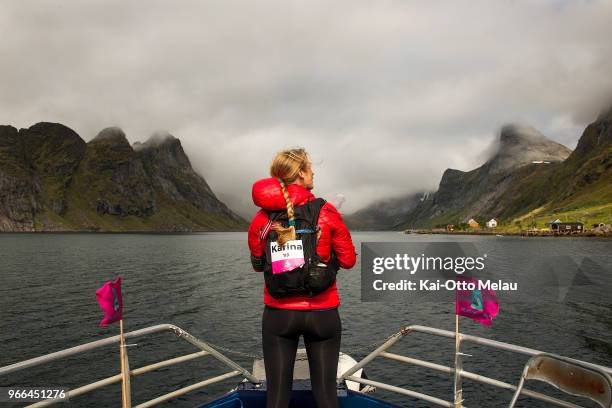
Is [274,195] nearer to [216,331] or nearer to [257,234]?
[257,234]

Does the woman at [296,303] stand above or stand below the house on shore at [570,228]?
above

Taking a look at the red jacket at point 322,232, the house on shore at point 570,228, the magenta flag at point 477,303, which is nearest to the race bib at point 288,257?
the red jacket at point 322,232

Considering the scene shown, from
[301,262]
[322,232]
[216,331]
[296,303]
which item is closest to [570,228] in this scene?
[216,331]

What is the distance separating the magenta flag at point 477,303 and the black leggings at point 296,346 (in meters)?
2.34

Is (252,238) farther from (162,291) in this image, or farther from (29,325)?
(162,291)

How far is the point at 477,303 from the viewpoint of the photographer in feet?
20.0

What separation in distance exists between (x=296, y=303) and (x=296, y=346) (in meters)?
0.69

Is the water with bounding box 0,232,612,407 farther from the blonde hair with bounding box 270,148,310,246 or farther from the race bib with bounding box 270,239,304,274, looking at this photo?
the blonde hair with bounding box 270,148,310,246

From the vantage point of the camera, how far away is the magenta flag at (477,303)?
5.90 meters

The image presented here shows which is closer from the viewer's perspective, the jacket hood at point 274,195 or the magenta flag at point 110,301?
the jacket hood at point 274,195

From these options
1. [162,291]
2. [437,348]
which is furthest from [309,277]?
[162,291]

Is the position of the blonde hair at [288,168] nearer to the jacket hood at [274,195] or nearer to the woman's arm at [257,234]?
the jacket hood at [274,195]

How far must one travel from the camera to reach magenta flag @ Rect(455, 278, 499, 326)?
5.90 meters

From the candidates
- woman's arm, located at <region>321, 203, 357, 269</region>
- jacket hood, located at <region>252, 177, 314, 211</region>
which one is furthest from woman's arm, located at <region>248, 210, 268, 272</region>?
woman's arm, located at <region>321, 203, 357, 269</region>
